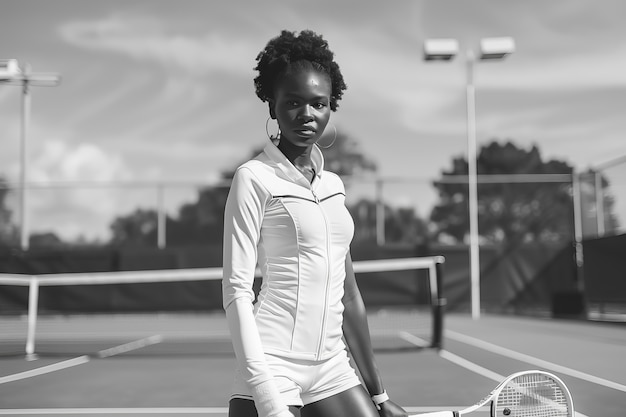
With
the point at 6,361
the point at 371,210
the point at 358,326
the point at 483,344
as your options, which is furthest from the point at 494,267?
the point at 358,326

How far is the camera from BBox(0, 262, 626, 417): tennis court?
17.0ft

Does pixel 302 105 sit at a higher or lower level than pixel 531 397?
higher

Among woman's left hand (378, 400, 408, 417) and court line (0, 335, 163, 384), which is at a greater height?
woman's left hand (378, 400, 408, 417)

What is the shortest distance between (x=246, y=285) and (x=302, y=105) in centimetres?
53

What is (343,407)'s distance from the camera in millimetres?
2162

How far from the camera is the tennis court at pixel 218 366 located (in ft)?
17.0

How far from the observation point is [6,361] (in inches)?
331

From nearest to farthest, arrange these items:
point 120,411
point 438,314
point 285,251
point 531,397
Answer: point 285,251 < point 531,397 < point 120,411 < point 438,314

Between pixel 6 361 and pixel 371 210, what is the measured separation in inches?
414

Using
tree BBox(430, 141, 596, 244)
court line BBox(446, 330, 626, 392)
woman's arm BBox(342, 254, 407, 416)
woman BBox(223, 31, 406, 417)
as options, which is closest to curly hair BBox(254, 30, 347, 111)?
woman BBox(223, 31, 406, 417)

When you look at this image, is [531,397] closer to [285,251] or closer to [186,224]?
[285,251]

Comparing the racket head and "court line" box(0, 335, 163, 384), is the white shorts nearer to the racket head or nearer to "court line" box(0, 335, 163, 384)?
the racket head

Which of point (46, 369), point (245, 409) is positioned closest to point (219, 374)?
point (46, 369)

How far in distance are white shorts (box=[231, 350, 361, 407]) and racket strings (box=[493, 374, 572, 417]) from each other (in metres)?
0.68
